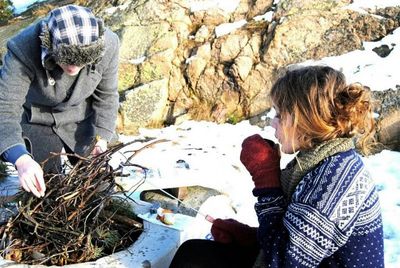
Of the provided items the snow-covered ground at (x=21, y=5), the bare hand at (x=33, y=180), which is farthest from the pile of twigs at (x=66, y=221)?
the snow-covered ground at (x=21, y=5)

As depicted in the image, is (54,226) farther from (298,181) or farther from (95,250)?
(298,181)

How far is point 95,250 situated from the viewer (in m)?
2.01

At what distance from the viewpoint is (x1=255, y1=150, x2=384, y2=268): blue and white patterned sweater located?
5.27 ft

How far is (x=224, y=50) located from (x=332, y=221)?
4.30 meters

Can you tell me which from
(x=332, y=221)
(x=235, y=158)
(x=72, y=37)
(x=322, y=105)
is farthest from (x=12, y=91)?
(x=235, y=158)

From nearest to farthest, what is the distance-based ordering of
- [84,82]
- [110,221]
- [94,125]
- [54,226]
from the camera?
1. [54,226]
2. [110,221]
3. [84,82]
4. [94,125]

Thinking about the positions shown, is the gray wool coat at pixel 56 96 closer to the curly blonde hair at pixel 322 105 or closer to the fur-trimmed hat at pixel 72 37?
the fur-trimmed hat at pixel 72 37

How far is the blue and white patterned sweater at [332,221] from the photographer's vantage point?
1.61 metres

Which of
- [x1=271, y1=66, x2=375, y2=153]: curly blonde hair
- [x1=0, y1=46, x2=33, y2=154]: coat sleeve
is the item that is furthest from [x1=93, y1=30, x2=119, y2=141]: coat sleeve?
[x1=271, y1=66, x2=375, y2=153]: curly blonde hair

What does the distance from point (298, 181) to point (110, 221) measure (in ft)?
2.74

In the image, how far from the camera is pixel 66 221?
6.38ft

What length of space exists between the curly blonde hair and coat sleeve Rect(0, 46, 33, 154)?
1209 millimetres

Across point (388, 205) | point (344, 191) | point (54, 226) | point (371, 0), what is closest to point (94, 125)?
point (54, 226)

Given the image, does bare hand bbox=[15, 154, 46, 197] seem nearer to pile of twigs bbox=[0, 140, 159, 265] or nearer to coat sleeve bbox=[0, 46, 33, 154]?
pile of twigs bbox=[0, 140, 159, 265]
